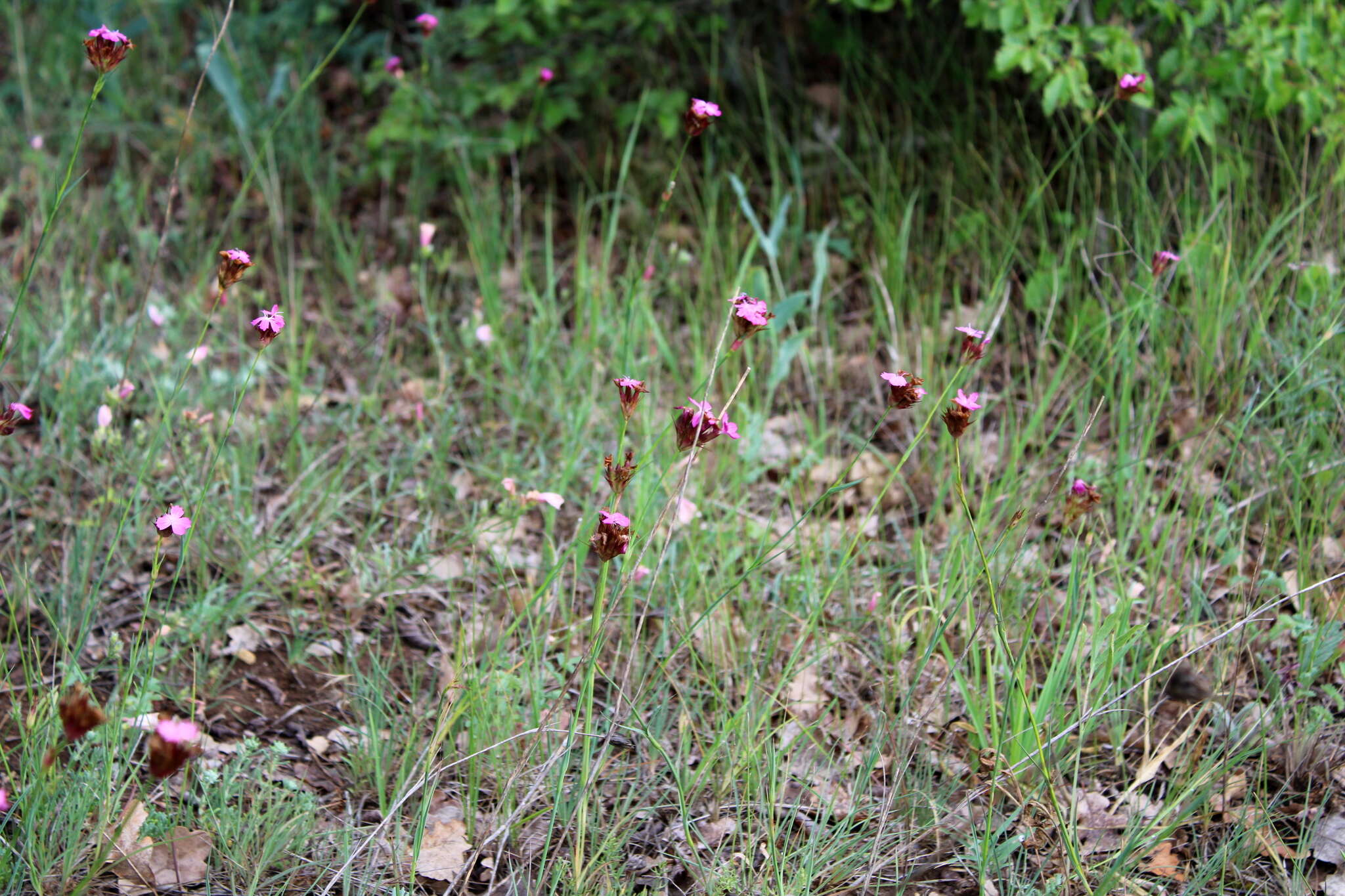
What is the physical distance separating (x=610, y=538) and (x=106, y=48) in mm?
877

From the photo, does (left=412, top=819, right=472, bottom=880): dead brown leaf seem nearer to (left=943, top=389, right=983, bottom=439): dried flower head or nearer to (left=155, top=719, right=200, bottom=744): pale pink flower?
(left=155, top=719, right=200, bottom=744): pale pink flower

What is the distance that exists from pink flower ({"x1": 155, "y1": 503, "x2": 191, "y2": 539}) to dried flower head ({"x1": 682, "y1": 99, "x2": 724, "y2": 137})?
81cm

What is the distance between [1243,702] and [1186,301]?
1034 millimetres

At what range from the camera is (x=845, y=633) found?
5.61ft

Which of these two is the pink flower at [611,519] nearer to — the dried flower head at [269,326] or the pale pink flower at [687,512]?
the dried flower head at [269,326]

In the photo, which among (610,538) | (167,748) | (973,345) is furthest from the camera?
(973,345)

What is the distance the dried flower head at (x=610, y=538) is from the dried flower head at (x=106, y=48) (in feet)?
2.71

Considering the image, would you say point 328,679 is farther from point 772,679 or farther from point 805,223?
point 805,223

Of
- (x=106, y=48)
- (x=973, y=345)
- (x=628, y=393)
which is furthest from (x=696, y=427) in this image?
(x=106, y=48)

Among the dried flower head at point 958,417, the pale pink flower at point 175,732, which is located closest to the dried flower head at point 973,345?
the dried flower head at point 958,417

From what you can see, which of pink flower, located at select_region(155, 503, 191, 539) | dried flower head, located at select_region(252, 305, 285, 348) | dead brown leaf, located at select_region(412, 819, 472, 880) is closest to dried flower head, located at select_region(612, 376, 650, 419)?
dried flower head, located at select_region(252, 305, 285, 348)

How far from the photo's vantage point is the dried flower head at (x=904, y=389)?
46.9 inches

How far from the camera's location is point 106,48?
124cm

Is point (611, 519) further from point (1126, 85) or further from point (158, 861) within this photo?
point (1126, 85)
